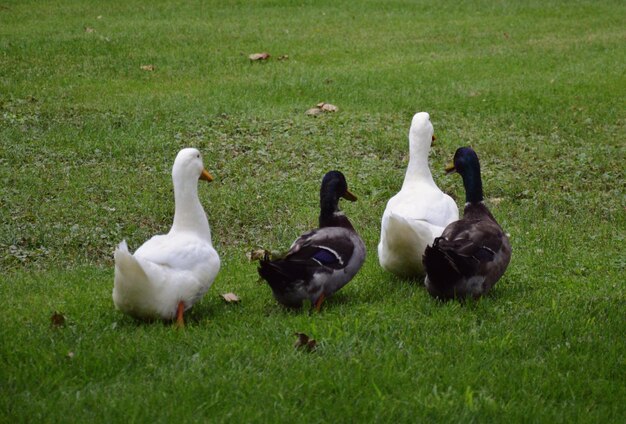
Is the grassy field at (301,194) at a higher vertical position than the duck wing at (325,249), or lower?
lower

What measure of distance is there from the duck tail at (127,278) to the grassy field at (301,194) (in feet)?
0.70

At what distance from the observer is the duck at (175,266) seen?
541 centimetres

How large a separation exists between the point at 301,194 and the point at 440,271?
3.35m

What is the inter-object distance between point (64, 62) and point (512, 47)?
7.27 metres

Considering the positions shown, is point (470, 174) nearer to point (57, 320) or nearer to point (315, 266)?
point (315, 266)

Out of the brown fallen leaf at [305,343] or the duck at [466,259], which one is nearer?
the brown fallen leaf at [305,343]

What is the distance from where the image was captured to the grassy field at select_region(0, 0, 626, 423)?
4789 mm

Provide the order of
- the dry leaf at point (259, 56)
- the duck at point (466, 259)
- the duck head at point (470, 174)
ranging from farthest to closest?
the dry leaf at point (259, 56) → the duck head at point (470, 174) → the duck at point (466, 259)

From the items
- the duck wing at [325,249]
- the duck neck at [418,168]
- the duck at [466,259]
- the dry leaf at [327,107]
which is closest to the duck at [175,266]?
the duck wing at [325,249]

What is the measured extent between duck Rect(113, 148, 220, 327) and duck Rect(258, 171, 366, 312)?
1.35 feet

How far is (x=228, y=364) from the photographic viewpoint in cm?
504

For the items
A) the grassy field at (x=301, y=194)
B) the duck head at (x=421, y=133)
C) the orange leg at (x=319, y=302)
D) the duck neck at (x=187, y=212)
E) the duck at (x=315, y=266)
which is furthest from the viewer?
the duck head at (x=421, y=133)

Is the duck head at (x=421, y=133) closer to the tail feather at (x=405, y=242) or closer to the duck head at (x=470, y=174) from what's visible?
the duck head at (x=470, y=174)

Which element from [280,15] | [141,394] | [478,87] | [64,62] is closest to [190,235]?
[141,394]
